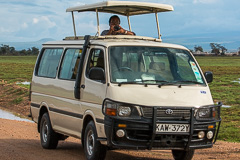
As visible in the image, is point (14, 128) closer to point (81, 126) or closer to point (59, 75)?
point (59, 75)

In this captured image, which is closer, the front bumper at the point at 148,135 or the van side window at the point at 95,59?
the front bumper at the point at 148,135

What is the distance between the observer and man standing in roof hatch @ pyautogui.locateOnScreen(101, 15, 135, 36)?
10047mm

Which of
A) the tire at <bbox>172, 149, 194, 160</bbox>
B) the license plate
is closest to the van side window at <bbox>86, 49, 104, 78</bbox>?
the license plate

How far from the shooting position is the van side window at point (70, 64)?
9281 mm

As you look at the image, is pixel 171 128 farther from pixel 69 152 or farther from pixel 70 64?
pixel 69 152

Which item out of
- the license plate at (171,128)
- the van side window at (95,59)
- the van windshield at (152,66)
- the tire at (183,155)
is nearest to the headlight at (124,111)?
the license plate at (171,128)

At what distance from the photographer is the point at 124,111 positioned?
295 inches

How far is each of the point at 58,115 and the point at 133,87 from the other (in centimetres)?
245

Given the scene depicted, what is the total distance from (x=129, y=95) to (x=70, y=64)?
225 cm

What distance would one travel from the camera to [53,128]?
10.1 metres

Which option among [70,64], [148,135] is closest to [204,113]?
→ [148,135]

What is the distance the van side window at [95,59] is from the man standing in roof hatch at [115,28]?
4.43 ft

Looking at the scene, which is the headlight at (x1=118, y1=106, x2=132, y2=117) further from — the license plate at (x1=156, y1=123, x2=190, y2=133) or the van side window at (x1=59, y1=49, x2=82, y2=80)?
the van side window at (x1=59, y1=49, x2=82, y2=80)

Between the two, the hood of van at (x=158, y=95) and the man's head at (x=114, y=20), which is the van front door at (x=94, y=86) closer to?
the hood of van at (x=158, y=95)
